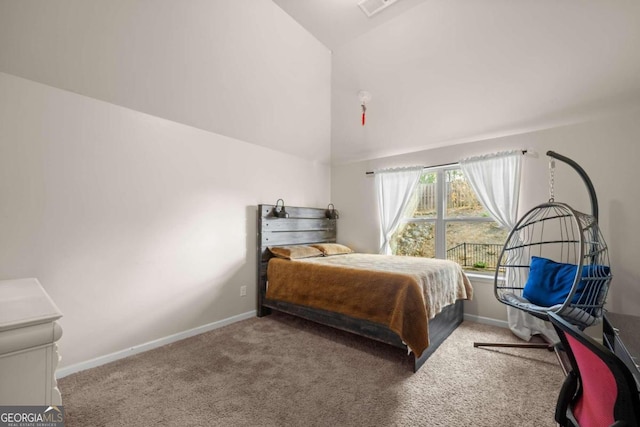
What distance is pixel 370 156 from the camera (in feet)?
13.9

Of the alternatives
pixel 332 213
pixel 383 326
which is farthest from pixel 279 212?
pixel 383 326

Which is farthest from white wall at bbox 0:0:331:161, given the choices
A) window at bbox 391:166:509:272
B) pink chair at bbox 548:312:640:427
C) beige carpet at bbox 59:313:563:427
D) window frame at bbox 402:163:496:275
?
pink chair at bbox 548:312:640:427

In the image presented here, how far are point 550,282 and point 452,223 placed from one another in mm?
1387

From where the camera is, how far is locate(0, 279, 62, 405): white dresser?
3.46 ft

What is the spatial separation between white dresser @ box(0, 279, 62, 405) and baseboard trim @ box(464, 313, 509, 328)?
3.69 m

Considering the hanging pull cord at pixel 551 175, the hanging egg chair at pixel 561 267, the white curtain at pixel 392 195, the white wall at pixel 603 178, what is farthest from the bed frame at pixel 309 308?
the hanging pull cord at pixel 551 175

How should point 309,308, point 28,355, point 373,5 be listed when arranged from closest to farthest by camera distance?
point 28,355
point 373,5
point 309,308

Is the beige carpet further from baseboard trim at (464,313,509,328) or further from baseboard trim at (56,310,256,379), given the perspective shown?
baseboard trim at (464,313,509,328)

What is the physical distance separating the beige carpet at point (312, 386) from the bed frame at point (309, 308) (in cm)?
17

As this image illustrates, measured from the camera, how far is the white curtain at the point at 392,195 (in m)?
3.80

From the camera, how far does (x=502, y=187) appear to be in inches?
121

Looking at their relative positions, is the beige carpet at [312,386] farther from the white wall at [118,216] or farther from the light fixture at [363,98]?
the light fixture at [363,98]

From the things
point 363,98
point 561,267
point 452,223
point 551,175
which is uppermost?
point 363,98

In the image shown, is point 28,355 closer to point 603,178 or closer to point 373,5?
point 373,5
